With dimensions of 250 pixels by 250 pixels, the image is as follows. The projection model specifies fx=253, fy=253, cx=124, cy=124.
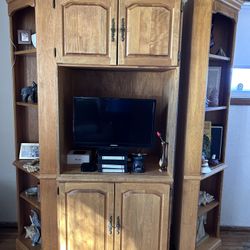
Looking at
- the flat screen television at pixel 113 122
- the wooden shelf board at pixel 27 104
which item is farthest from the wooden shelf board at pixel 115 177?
the wooden shelf board at pixel 27 104

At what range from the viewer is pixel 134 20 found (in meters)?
1.67

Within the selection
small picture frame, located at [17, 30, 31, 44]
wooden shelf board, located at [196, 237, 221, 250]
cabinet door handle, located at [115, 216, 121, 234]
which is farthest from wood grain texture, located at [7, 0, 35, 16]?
wooden shelf board, located at [196, 237, 221, 250]

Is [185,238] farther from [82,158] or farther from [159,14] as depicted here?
[159,14]

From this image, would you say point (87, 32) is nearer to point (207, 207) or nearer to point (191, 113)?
point (191, 113)

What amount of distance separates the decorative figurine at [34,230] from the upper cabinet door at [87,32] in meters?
1.43

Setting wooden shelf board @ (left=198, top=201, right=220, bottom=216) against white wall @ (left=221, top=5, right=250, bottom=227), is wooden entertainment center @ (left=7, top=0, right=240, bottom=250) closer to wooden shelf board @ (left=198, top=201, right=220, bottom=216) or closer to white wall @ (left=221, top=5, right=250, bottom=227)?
wooden shelf board @ (left=198, top=201, right=220, bottom=216)

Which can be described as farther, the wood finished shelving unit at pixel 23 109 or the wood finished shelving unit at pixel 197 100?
the wood finished shelving unit at pixel 23 109

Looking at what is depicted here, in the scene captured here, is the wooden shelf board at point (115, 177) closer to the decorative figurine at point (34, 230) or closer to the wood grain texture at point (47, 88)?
the wood grain texture at point (47, 88)

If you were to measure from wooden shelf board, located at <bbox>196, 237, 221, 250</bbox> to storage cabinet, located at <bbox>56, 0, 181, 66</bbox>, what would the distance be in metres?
1.64

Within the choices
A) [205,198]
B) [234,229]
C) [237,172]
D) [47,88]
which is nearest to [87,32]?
[47,88]

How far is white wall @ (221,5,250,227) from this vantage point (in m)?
2.39

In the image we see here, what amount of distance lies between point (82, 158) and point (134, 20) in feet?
3.62

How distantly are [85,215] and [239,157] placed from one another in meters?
1.66

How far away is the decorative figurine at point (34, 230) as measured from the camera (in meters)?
2.23
